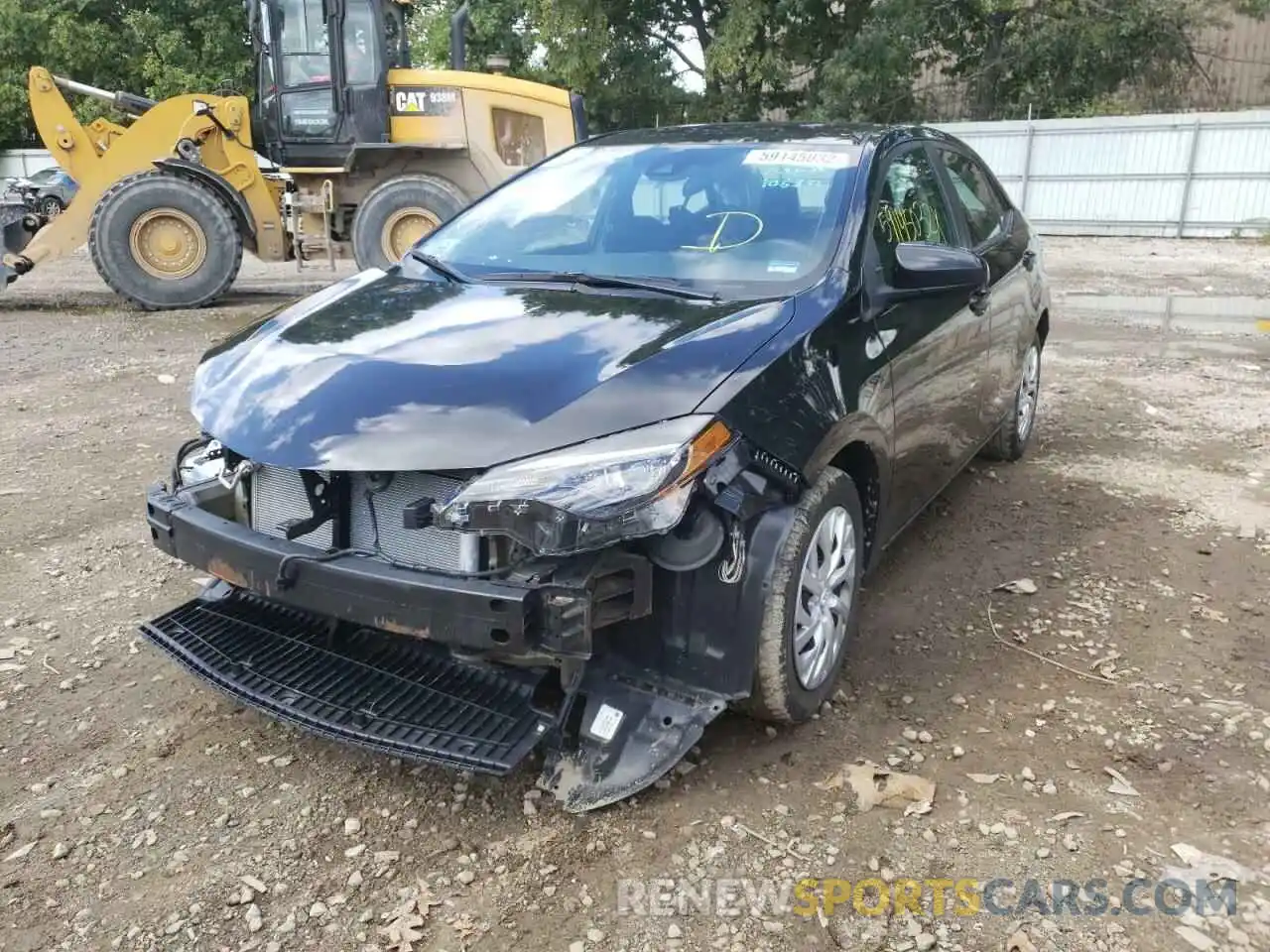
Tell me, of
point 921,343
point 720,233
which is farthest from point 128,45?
point 921,343

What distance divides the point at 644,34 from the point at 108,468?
889 inches

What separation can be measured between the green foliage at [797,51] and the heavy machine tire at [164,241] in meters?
14.9

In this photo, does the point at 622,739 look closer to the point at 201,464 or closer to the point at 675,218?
the point at 201,464

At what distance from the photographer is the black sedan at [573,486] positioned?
7.71 feet

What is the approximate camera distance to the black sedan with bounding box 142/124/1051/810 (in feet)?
7.71

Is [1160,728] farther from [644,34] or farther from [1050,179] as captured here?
[644,34]

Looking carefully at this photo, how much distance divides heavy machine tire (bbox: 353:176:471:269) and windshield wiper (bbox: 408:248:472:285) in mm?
7271

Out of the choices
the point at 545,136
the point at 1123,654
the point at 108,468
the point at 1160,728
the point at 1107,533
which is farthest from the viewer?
the point at 545,136

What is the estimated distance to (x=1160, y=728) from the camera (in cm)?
299

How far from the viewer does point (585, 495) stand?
229 centimetres

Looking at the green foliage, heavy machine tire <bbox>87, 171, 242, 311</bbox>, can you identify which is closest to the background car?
heavy machine tire <bbox>87, 171, 242, 311</bbox>

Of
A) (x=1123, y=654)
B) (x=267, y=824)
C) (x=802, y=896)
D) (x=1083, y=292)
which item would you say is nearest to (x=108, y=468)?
(x=267, y=824)

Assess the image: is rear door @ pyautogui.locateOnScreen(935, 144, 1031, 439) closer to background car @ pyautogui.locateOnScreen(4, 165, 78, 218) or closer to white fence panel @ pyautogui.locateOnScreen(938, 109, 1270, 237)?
background car @ pyautogui.locateOnScreen(4, 165, 78, 218)

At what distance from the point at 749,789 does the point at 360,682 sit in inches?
41.3
